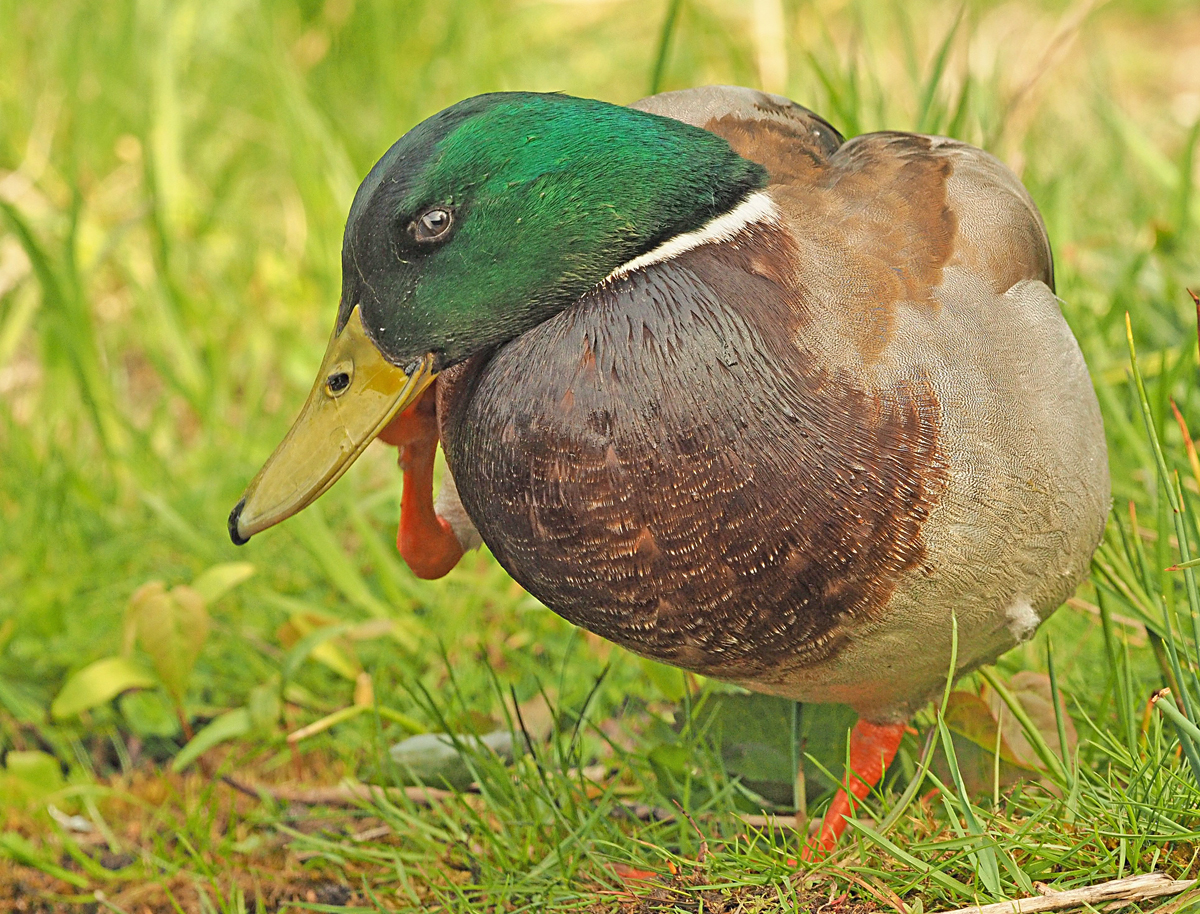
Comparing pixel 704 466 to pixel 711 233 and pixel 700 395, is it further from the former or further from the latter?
pixel 711 233

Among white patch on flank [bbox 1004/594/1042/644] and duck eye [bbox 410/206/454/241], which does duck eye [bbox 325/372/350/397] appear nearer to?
duck eye [bbox 410/206/454/241]

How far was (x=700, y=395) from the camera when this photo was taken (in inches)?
69.1

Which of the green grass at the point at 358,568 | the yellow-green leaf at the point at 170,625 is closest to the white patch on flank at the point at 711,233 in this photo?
the green grass at the point at 358,568

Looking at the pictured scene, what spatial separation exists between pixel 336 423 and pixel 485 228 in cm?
34

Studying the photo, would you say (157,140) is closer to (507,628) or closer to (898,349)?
(507,628)

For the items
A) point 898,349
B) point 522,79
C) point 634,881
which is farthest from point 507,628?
point 522,79

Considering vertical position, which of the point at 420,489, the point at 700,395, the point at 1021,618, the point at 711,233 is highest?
the point at 711,233

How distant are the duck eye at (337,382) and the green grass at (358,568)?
1.92 ft

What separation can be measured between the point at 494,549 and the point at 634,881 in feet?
1.77

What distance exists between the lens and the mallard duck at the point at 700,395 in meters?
1.77

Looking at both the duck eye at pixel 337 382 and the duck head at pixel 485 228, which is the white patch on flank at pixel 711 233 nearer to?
the duck head at pixel 485 228

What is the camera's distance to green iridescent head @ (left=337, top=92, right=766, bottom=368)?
6.00 feet

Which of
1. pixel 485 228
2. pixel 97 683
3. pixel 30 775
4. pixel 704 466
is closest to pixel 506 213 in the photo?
pixel 485 228

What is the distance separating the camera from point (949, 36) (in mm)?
3098
